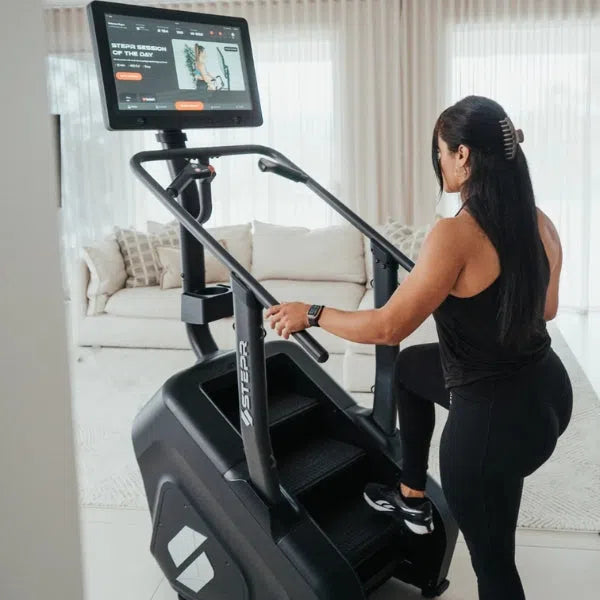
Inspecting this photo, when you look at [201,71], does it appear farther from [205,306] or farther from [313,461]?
[313,461]

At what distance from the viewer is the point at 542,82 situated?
643 centimetres

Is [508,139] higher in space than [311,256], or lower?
higher

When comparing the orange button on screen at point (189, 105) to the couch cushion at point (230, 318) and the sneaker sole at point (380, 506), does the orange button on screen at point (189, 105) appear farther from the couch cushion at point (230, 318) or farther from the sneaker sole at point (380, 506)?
the couch cushion at point (230, 318)

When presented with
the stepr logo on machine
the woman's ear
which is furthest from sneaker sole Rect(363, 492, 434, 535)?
the woman's ear

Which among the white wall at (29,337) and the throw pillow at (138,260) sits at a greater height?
the white wall at (29,337)

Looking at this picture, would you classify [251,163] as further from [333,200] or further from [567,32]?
[333,200]

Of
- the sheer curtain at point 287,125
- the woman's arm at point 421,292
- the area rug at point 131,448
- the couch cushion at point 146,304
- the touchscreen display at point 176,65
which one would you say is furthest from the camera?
the sheer curtain at point 287,125

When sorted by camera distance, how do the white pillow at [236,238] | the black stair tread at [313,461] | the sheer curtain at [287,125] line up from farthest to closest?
the sheer curtain at [287,125] → the white pillow at [236,238] → the black stair tread at [313,461]

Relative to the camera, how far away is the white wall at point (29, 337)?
433 mm

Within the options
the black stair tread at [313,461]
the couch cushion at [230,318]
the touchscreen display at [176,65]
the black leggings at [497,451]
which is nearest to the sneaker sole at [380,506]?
the black stair tread at [313,461]

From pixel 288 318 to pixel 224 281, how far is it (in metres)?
3.78

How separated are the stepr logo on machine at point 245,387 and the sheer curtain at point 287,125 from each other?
5.02m

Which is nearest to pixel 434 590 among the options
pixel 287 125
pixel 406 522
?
pixel 406 522

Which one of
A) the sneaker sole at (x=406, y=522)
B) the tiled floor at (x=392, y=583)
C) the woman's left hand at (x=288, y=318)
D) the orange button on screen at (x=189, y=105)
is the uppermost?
the orange button on screen at (x=189, y=105)
